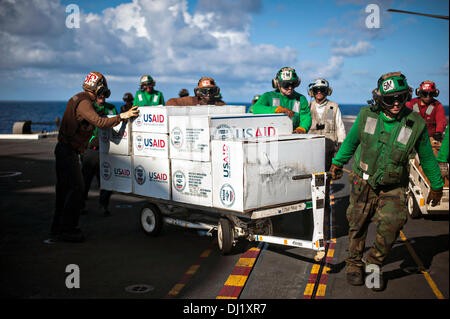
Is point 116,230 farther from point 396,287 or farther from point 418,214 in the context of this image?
point 418,214

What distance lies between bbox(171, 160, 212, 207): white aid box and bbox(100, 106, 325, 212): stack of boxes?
1 centimetres

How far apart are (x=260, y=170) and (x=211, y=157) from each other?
0.70 meters

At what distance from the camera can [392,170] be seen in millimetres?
5117

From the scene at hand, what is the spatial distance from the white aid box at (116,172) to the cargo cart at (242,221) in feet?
1.70

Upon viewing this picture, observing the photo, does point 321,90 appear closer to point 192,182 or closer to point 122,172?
point 192,182

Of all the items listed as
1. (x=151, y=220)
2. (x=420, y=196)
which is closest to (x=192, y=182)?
(x=151, y=220)

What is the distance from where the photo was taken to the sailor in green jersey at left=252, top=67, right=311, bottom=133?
7.61m

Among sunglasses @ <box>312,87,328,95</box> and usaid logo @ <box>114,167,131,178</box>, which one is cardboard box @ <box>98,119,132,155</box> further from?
sunglasses @ <box>312,87,328,95</box>

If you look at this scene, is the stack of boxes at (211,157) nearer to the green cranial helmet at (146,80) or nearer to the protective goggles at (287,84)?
the protective goggles at (287,84)

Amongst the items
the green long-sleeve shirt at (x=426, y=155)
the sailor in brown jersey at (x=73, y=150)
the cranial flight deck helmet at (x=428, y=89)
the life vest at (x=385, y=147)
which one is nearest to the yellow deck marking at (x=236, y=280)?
the life vest at (x=385, y=147)

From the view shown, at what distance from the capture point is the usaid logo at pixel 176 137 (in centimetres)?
644

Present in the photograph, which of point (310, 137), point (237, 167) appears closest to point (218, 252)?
point (237, 167)

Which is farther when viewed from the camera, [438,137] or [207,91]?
[438,137]

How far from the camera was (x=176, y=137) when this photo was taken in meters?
6.50
